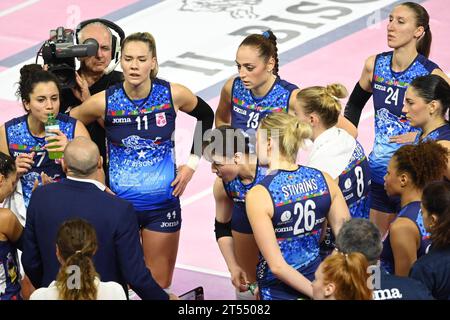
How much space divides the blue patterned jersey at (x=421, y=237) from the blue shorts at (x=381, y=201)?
63.9 inches

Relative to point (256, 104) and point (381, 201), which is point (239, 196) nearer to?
point (256, 104)

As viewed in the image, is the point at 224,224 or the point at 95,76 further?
the point at 95,76

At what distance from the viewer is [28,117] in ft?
22.1

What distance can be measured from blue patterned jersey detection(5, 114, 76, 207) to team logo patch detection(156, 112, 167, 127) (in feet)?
1.89

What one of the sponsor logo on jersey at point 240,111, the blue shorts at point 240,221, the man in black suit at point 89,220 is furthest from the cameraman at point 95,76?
the man in black suit at point 89,220

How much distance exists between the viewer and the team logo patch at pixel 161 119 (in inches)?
274

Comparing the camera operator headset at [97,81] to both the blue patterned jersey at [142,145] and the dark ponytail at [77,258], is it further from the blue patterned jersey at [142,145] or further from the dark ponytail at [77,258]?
the dark ponytail at [77,258]

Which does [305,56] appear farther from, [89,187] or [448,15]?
[89,187]

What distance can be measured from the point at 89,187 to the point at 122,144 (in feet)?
4.63

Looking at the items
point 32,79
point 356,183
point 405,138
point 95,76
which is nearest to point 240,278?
point 356,183

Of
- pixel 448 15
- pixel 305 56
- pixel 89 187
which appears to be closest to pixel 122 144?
pixel 89 187

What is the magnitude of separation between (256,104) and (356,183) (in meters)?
1.03

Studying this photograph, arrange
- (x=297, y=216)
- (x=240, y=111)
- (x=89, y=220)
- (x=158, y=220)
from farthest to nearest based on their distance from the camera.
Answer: (x=240, y=111) → (x=158, y=220) → (x=297, y=216) → (x=89, y=220)

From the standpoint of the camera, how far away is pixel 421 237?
5.64 meters
